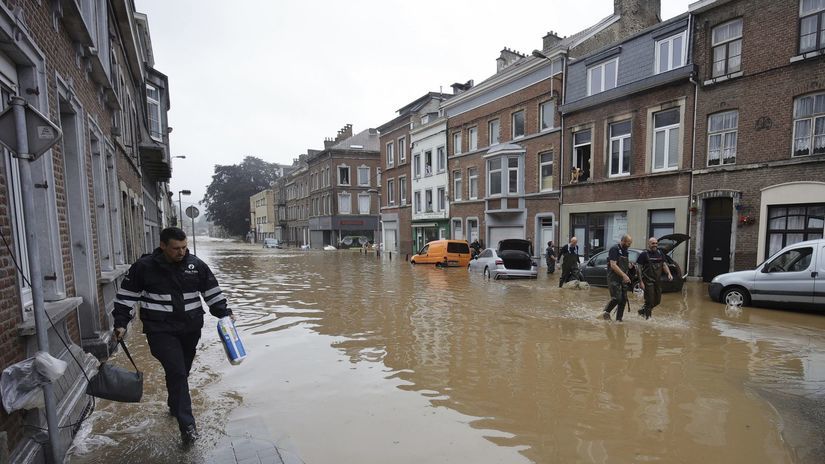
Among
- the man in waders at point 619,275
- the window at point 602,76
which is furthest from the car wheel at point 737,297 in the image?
the window at point 602,76

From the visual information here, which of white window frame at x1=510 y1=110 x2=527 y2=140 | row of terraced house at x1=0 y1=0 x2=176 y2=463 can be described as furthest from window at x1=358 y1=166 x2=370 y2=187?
row of terraced house at x1=0 y1=0 x2=176 y2=463

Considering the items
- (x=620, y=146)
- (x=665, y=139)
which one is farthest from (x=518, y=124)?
(x=665, y=139)

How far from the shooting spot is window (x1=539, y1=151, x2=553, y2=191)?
847 inches

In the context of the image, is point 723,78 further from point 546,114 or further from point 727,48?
point 546,114

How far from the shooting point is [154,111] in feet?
65.1

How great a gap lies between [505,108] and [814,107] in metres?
13.5

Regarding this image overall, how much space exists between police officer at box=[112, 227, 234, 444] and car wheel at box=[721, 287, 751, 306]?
37.8 ft

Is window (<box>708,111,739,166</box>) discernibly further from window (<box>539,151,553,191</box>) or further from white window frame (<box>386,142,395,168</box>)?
white window frame (<box>386,142,395,168</box>)

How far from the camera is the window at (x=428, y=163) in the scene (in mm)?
31559

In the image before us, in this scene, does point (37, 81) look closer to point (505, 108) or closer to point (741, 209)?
point (741, 209)

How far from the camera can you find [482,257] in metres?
18.0

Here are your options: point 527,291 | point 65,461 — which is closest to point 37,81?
point 65,461

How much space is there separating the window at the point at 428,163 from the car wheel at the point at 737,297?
22.8m

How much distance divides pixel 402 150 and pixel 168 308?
32.6m
